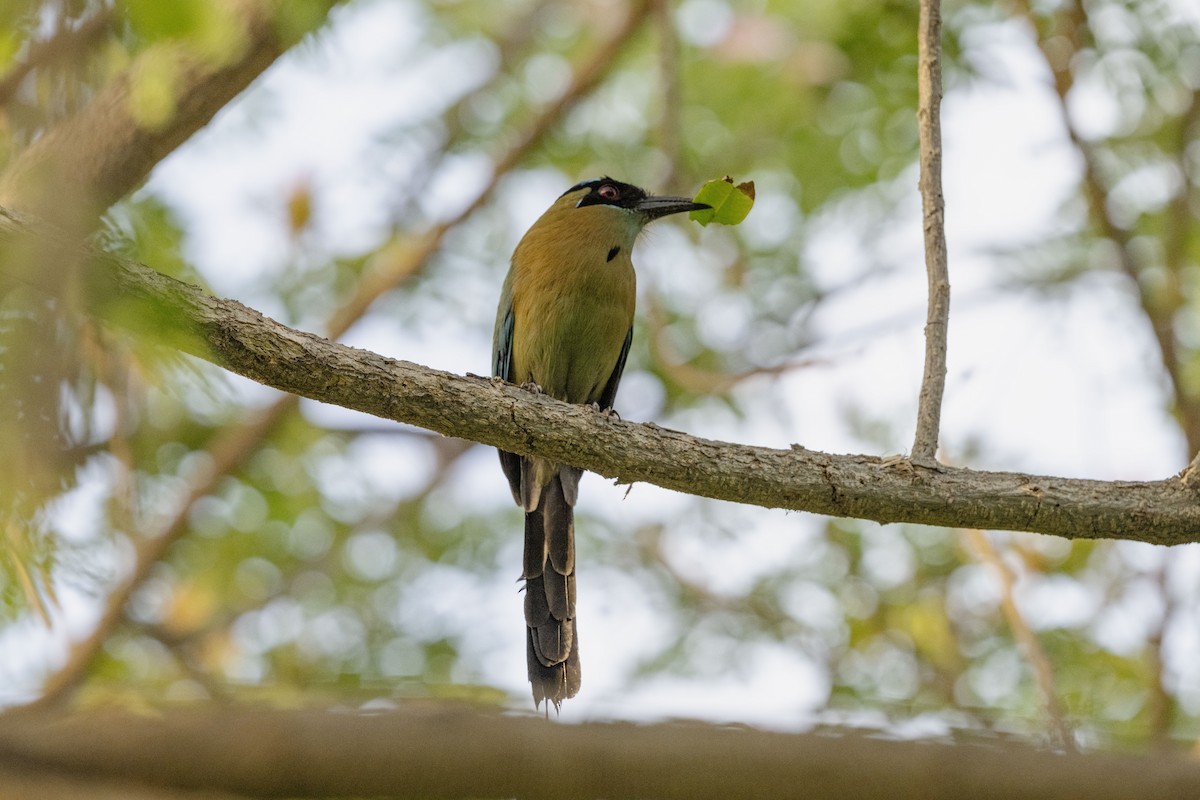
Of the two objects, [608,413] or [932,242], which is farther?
[608,413]

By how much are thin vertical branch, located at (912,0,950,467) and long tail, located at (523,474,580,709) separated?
196cm

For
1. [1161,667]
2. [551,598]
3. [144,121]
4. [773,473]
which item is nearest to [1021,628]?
[1161,667]

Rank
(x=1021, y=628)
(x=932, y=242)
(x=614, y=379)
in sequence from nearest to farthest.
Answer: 1. (x=932, y=242)
2. (x=1021, y=628)
3. (x=614, y=379)

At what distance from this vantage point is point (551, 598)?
210 inches

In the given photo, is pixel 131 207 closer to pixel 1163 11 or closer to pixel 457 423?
pixel 457 423

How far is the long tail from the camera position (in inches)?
199

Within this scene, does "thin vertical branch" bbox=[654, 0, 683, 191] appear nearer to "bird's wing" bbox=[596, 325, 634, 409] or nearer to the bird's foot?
"bird's wing" bbox=[596, 325, 634, 409]

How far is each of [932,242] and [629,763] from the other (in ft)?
7.53

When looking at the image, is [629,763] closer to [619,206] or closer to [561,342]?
[561,342]

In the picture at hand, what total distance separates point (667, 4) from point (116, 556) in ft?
13.3

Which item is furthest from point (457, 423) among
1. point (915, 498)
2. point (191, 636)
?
point (191, 636)

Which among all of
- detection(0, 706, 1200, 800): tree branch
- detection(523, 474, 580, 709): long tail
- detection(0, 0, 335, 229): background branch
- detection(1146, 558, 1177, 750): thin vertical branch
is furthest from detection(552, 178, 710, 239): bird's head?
detection(0, 706, 1200, 800): tree branch

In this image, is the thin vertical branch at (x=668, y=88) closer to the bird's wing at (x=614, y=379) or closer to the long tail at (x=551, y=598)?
the bird's wing at (x=614, y=379)

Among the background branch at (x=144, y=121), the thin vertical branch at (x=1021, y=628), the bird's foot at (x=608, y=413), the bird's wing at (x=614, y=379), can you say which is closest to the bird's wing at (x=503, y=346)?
the bird's wing at (x=614, y=379)
